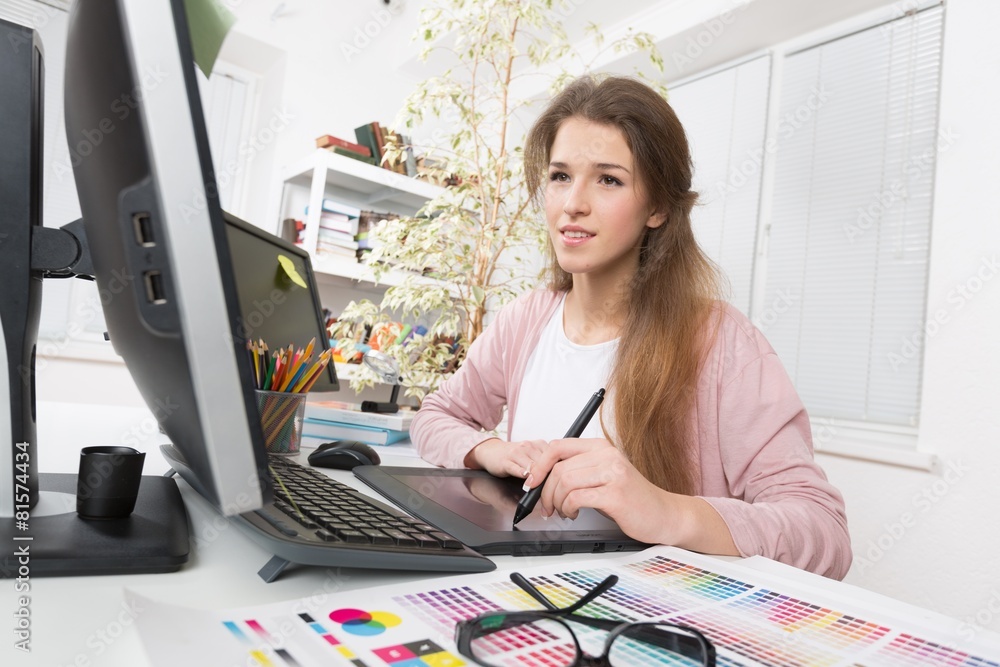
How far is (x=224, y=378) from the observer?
0.32m

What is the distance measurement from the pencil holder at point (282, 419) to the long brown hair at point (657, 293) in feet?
1.68

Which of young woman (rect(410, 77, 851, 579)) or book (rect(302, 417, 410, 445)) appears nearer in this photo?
young woman (rect(410, 77, 851, 579))

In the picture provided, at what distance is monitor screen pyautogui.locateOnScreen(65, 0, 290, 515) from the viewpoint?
0.99 feet

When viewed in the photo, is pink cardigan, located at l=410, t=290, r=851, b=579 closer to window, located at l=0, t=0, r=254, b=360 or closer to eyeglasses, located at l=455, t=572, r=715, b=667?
eyeglasses, located at l=455, t=572, r=715, b=667

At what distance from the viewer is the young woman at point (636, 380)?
0.69 meters

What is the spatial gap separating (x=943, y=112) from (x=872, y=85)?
41 cm

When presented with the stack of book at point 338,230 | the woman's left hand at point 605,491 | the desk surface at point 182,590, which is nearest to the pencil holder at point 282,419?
the desk surface at point 182,590

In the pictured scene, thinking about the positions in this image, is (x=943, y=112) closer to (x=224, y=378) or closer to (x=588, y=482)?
(x=588, y=482)

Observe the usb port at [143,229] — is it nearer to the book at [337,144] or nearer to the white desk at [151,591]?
the white desk at [151,591]

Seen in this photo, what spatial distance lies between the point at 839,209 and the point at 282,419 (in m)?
2.43

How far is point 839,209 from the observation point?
102 inches

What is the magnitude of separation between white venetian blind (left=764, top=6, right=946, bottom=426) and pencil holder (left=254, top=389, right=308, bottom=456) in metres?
2.17

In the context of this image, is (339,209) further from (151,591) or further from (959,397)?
(151,591)

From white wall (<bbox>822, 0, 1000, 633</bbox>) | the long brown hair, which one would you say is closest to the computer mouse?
the long brown hair
